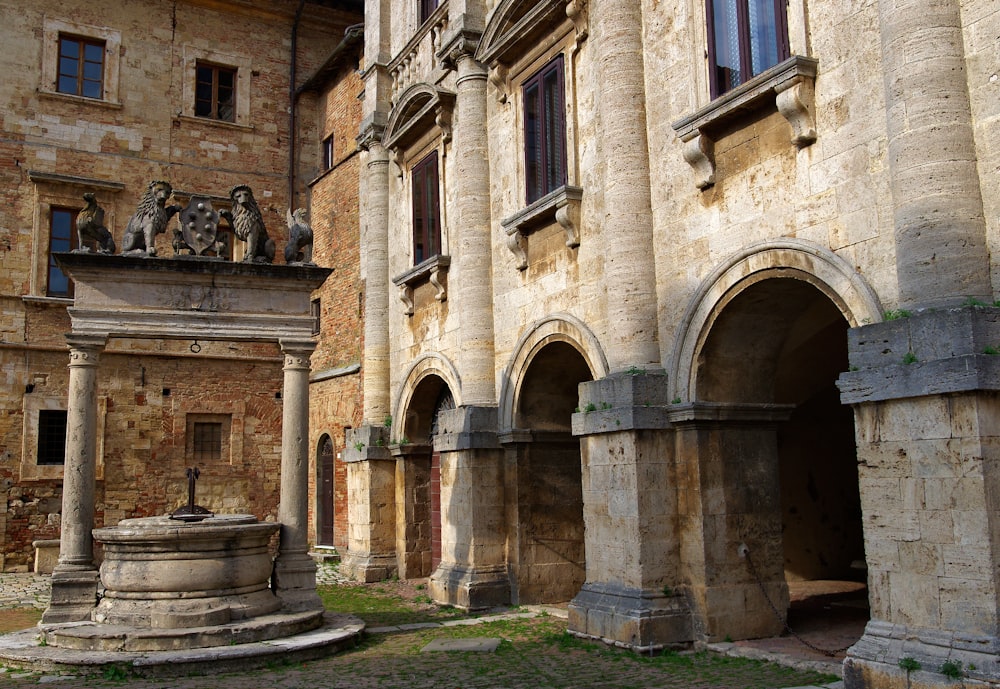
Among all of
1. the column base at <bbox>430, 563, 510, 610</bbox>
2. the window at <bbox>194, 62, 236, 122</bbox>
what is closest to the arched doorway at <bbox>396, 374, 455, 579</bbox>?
the column base at <bbox>430, 563, 510, 610</bbox>

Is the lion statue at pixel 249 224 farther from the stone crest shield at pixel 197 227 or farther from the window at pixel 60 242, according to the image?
the window at pixel 60 242

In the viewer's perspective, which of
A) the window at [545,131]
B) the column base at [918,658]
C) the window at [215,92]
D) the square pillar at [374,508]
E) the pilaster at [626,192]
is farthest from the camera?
the window at [215,92]

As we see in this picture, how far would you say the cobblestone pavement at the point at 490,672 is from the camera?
7.87 meters

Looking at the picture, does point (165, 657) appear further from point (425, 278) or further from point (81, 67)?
point (81, 67)

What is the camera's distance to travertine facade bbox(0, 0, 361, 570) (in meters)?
19.0

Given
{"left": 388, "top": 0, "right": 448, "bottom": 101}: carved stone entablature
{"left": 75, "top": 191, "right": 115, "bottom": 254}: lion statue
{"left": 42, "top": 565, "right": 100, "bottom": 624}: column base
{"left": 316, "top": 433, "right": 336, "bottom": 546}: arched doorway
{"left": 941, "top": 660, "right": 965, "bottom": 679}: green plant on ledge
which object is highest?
{"left": 388, "top": 0, "right": 448, "bottom": 101}: carved stone entablature

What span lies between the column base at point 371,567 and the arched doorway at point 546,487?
381cm

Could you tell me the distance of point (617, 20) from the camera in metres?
10.3

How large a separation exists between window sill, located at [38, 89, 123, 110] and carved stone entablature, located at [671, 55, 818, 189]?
15.4 meters

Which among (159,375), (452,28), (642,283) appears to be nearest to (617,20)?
(642,283)

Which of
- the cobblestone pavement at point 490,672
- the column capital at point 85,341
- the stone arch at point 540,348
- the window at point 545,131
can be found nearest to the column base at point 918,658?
the cobblestone pavement at point 490,672

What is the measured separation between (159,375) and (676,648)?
14.6 metres

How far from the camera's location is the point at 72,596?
9742mm

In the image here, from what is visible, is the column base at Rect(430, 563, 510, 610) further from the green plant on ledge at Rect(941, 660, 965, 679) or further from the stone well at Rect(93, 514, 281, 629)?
the green plant on ledge at Rect(941, 660, 965, 679)
